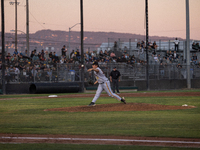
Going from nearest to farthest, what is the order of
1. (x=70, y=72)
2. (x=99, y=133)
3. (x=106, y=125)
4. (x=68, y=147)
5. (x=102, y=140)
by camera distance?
(x=68, y=147) < (x=102, y=140) < (x=99, y=133) < (x=106, y=125) < (x=70, y=72)

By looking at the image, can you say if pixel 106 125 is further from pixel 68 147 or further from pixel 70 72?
pixel 70 72

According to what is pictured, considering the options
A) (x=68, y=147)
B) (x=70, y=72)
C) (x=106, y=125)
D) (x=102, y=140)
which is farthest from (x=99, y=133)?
(x=70, y=72)

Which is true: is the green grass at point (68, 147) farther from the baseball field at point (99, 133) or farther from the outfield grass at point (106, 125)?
the outfield grass at point (106, 125)

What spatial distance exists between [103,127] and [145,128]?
4.11ft

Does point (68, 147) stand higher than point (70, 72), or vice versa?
point (70, 72)

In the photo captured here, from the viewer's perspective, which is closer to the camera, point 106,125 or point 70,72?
point 106,125

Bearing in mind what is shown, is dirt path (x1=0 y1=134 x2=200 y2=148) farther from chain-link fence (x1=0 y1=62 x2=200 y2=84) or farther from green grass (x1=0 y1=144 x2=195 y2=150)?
chain-link fence (x1=0 y1=62 x2=200 y2=84)

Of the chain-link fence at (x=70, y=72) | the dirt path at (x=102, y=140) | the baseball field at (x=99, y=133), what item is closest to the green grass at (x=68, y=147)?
the baseball field at (x=99, y=133)

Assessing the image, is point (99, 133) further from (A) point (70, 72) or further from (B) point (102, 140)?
(A) point (70, 72)

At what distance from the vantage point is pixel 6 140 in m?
8.23

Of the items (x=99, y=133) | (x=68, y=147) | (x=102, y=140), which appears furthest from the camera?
(x=99, y=133)

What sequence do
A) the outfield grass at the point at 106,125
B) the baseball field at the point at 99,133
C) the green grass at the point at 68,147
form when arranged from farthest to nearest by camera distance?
the outfield grass at the point at 106,125
the baseball field at the point at 99,133
the green grass at the point at 68,147

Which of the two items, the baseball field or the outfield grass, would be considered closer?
the baseball field

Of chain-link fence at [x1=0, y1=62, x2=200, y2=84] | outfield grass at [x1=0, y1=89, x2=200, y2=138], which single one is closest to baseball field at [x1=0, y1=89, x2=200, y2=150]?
outfield grass at [x1=0, y1=89, x2=200, y2=138]
